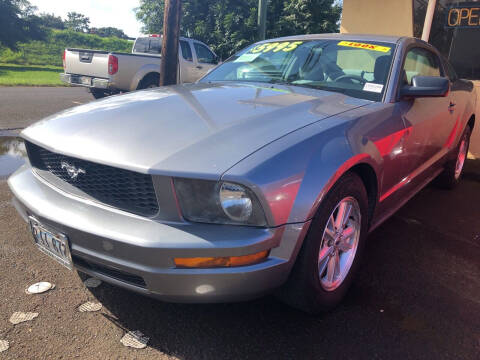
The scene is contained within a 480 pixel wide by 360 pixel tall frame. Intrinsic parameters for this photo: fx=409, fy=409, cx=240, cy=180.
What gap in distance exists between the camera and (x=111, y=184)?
1.95 meters

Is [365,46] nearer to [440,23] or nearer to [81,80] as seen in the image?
[440,23]

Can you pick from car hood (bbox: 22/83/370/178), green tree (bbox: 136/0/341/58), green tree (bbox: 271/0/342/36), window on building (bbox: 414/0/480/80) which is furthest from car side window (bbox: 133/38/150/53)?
car hood (bbox: 22/83/370/178)

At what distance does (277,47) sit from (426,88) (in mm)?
1359

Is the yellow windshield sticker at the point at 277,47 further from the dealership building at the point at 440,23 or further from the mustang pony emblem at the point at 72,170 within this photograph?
the dealership building at the point at 440,23

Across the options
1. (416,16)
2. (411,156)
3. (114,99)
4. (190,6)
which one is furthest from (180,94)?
(190,6)

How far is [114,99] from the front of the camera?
2.79m

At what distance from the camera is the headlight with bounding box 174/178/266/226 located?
1744 mm

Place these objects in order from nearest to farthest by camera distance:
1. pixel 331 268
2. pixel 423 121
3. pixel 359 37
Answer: pixel 331 268, pixel 423 121, pixel 359 37

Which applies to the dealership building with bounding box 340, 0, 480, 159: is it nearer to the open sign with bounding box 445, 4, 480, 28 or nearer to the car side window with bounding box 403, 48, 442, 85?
the open sign with bounding box 445, 4, 480, 28

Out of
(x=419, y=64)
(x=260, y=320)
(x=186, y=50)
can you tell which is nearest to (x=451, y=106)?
(x=419, y=64)

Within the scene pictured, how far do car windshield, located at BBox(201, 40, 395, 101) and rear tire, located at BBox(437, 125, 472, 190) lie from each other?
75.6 inches

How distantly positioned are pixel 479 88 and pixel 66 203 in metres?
7.47

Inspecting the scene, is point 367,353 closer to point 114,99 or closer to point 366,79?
point 366,79

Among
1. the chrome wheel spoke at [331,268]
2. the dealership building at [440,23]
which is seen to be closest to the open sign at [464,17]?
the dealership building at [440,23]
